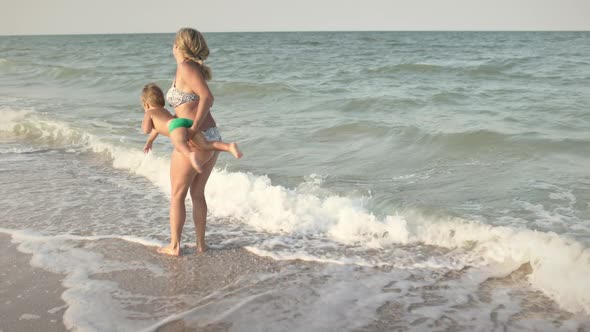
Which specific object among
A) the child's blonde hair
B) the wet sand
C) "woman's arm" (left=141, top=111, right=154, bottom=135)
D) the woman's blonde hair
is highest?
the woman's blonde hair

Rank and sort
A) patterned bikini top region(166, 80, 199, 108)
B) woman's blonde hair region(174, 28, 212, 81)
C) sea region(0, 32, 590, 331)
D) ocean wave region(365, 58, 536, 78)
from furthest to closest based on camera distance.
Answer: ocean wave region(365, 58, 536, 78) → patterned bikini top region(166, 80, 199, 108) → woman's blonde hair region(174, 28, 212, 81) → sea region(0, 32, 590, 331)

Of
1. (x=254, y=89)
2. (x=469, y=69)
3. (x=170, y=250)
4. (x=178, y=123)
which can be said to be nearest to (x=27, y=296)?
(x=170, y=250)

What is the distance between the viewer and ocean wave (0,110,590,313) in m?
4.35

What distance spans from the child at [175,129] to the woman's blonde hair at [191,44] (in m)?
0.40

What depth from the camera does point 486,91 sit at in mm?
14578

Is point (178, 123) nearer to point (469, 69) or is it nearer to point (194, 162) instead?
point (194, 162)

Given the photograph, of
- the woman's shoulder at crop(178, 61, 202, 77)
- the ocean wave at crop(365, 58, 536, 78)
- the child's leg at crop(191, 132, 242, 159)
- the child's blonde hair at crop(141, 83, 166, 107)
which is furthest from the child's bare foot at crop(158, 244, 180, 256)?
the ocean wave at crop(365, 58, 536, 78)

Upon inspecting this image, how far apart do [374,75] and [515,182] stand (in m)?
13.5

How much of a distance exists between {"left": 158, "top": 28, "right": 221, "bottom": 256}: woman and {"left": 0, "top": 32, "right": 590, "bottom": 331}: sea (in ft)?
1.35

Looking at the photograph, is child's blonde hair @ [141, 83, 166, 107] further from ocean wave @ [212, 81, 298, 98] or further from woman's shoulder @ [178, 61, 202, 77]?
ocean wave @ [212, 81, 298, 98]

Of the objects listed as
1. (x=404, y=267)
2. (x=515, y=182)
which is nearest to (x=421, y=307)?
(x=404, y=267)

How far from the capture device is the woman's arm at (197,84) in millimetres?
4117

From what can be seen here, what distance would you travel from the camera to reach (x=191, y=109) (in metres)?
4.25

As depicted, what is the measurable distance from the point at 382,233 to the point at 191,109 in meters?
2.08
